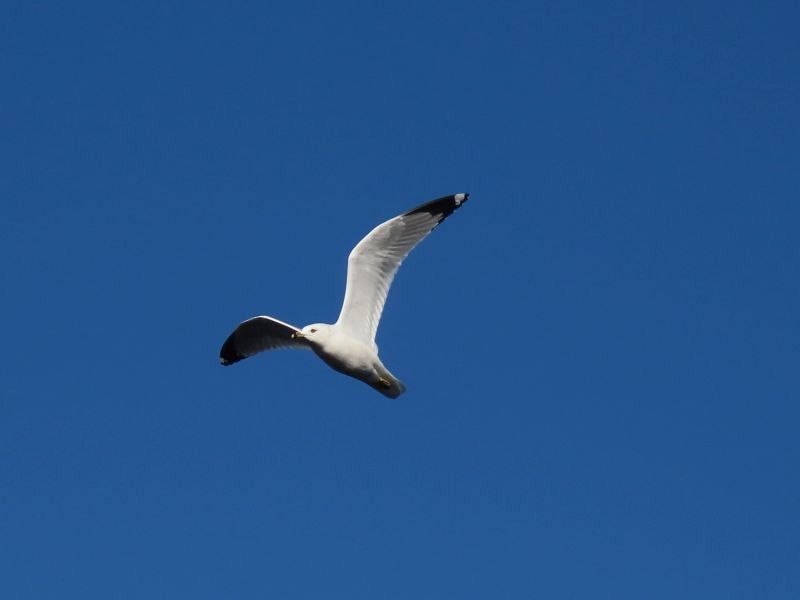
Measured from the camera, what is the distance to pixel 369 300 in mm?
13680

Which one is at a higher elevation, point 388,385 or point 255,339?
point 255,339

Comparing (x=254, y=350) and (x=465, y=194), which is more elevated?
(x=465, y=194)

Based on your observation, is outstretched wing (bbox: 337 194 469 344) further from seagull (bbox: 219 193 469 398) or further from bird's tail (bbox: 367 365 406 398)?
bird's tail (bbox: 367 365 406 398)

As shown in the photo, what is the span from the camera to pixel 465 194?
1417 cm

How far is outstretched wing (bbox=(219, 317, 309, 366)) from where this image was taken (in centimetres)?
1428

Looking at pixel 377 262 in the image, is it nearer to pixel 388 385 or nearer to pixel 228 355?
pixel 388 385

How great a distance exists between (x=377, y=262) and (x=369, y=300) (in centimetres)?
41

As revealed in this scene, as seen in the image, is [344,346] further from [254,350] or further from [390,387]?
[254,350]

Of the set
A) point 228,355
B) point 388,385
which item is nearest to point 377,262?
point 388,385

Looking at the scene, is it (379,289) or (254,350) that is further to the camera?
(254,350)

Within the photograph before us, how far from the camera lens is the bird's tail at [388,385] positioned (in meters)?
13.4

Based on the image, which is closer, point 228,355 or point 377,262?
point 377,262

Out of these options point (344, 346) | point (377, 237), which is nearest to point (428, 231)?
point (377, 237)

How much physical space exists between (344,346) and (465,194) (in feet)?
7.64
